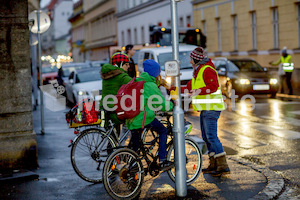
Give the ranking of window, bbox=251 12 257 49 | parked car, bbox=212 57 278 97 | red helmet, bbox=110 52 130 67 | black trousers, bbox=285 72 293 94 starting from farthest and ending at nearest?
1. window, bbox=251 12 257 49
2. black trousers, bbox=285 72 293 94
3. parked car, bbox=212 57 278 97
4. red helmet, bbox=110 52 130 67

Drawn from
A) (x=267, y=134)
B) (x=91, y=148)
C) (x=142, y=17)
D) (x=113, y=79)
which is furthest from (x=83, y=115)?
(x=142, y=17)

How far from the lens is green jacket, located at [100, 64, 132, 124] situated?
25.8 feet

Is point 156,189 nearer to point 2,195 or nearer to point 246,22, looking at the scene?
point 2,195

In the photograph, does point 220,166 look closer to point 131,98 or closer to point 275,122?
point 131,98

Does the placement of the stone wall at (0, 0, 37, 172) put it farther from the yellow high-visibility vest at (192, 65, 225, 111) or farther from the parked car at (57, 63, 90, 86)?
the parked car at (57, 63, 90, 86)

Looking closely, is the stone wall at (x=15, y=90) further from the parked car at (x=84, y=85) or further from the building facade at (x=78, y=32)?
the building facade at (x=78, y=32)

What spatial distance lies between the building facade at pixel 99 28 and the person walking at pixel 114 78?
198ft

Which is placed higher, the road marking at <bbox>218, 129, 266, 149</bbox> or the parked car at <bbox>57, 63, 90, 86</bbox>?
the parked car at <bbox>57, 63, 90, 86</bbox>

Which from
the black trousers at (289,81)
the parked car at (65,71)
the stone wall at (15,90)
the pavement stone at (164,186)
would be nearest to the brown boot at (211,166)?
the pavement stone at (164,186)

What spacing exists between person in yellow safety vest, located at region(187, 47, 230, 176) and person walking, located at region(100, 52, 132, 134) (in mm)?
1037

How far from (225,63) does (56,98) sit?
9.98 metres

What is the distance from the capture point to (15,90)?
910cm

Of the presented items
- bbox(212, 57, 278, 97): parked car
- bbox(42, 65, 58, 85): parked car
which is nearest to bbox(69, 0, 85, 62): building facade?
bbox(42, 65, 58, 85): parked car

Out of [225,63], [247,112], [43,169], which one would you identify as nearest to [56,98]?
[225,63]
